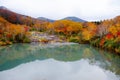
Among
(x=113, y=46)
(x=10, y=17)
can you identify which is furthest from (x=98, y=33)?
(x=10, y=17)

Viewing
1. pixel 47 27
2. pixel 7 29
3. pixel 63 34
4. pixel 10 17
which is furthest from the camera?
pixel 10 17

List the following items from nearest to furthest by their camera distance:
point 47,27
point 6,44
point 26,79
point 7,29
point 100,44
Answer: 1. point 26,79
2. point 100,44
3. point 6,44
4. point 7,29
5. point 47,27

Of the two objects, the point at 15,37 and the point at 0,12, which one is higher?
the point at 0,12

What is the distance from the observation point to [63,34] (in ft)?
228

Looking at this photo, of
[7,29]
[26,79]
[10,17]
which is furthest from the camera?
[10,17]

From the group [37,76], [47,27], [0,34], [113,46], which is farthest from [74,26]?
[37,76]

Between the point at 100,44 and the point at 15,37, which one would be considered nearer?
the point at 100,44

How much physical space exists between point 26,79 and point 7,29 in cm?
3405

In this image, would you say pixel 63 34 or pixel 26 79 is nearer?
pixel 26 79

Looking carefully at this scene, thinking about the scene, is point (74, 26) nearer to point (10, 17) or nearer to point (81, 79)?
point (10, 17)

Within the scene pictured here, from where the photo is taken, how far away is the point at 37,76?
57.7ft

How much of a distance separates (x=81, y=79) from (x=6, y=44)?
100ft

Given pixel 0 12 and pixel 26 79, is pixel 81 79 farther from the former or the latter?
pixel 0 12

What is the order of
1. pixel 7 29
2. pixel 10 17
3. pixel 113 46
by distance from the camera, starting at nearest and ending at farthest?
pixel 113 46, pixel 7 29, pixel 10 17
